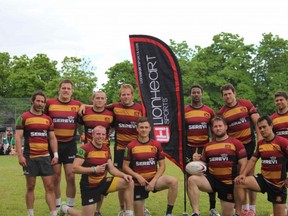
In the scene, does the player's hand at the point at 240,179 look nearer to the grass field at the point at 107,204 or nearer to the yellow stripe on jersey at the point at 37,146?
the grass field at the point at 107,204

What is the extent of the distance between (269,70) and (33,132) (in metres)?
39.7

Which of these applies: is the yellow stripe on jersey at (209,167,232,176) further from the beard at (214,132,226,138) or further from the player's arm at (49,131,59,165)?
the player's arm at (49,131,59,165)

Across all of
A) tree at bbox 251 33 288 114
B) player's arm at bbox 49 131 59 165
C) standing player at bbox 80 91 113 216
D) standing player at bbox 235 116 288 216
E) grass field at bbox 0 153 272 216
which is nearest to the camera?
standing player at bbox 235 116 288 216

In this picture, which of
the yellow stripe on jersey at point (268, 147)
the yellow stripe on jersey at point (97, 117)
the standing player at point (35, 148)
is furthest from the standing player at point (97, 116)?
the yellow stripe on jersey at point (268, 147)

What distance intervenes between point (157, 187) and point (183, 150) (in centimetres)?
106

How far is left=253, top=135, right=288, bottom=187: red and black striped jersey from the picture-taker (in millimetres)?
6484

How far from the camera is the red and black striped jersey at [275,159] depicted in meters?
6.48

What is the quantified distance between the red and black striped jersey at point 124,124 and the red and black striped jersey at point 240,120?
1.63 meters

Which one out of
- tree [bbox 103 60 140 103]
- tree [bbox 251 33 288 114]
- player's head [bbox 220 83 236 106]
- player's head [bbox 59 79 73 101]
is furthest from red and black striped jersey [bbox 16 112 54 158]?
tree [bbox 103 60 140 103]

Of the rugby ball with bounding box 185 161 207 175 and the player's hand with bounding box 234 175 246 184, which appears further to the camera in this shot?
the rugby ball with bounding box 185 161 207 175

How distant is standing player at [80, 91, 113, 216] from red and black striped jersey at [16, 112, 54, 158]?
0.83 metres

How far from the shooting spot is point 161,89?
786 centimetres

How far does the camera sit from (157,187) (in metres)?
6.92

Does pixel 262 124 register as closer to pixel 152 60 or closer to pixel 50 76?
pixel 152 60
